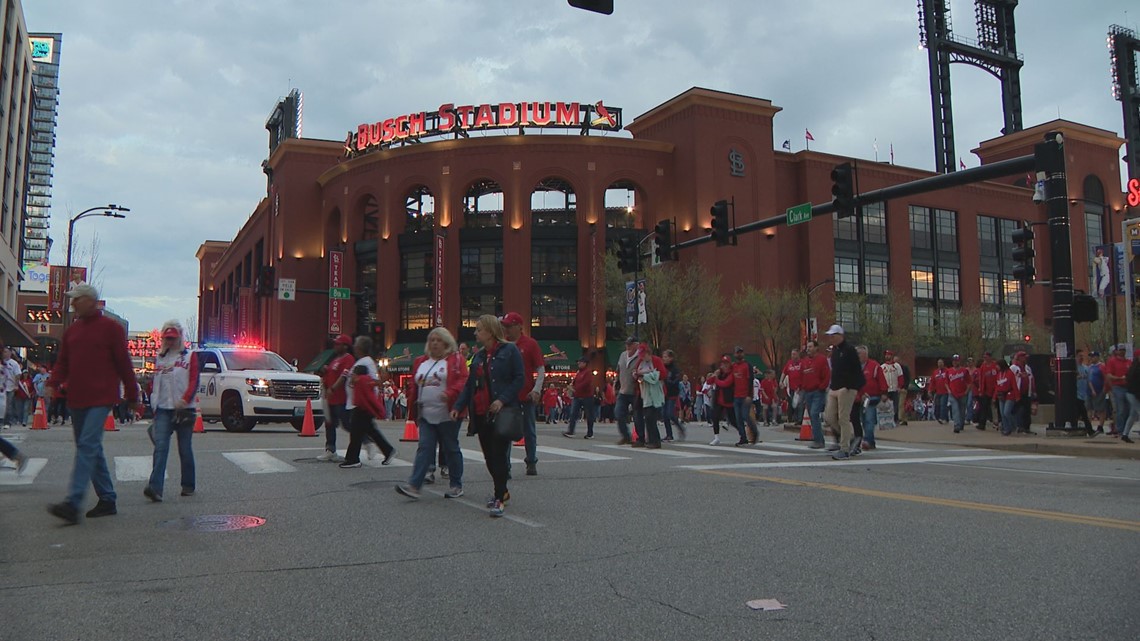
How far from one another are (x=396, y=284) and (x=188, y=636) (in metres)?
50.0

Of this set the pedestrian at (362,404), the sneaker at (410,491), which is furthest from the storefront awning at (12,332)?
the sneaker at (410,491)

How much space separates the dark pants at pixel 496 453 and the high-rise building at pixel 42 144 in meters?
144

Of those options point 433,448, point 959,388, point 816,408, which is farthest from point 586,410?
point 433,448

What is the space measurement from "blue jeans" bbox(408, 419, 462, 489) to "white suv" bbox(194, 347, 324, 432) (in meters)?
12.1

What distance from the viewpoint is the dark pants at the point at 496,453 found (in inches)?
287

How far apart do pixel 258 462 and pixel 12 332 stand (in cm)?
3877

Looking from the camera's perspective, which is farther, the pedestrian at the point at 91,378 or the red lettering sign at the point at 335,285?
the red lettering sign at the point at 335,285

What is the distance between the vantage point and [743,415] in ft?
52.5

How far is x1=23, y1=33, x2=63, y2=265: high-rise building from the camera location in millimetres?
130125

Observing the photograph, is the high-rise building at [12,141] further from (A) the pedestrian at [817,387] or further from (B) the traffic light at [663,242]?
(A) the pedestrian at [817,387]

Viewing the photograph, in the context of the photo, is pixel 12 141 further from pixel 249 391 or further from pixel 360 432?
pixel 360 432

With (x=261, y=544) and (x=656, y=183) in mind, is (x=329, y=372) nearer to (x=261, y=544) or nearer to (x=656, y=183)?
(x=261, y=544)

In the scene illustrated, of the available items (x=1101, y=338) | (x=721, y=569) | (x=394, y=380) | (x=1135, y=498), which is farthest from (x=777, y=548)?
(x=1101, y=338)

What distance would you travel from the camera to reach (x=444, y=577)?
195 inches
